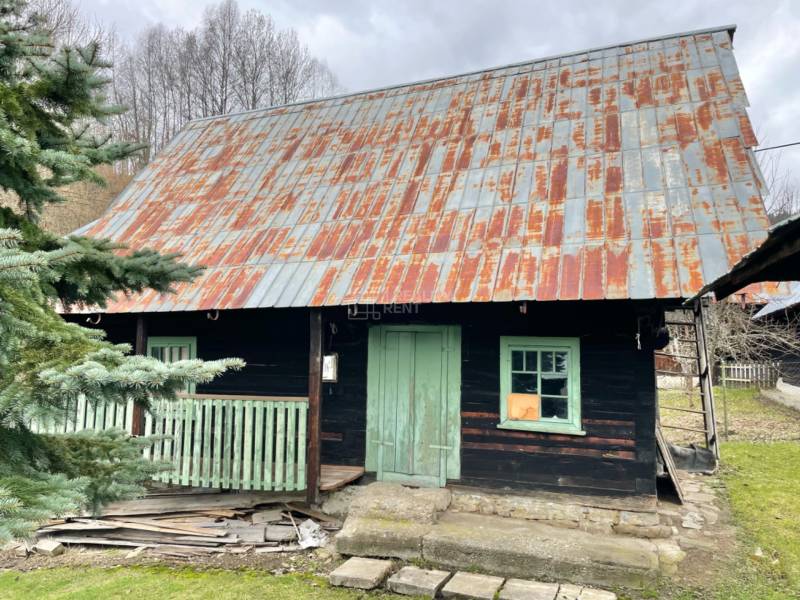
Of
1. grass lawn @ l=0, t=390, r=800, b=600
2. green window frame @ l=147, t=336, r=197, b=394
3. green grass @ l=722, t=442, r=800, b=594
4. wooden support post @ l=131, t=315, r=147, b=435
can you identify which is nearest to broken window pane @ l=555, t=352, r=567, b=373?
grass lawn @ l=0, t=390, r=800, b=600

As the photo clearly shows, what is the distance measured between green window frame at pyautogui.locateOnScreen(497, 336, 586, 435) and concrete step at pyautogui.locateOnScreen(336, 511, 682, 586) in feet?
4.25

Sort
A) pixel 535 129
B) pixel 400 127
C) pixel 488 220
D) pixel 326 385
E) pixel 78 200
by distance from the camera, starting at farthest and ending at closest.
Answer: pixel 78 200
pixel 400 127
pixel 535 129
pixel 326 385
pixel 488 220

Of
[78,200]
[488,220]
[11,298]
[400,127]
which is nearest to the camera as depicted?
[11,298]

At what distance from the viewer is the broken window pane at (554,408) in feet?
25.2

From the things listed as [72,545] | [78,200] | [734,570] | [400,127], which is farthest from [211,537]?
[78,200]

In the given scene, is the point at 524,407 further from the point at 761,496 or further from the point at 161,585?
the point at 161,585

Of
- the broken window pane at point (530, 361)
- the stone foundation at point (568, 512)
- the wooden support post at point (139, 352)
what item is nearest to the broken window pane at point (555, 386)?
the broken window pane at point (530, 361)

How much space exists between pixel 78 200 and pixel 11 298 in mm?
24542

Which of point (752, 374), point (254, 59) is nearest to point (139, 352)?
point (752, 374)

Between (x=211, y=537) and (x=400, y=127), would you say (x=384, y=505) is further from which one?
(x=400, y=127)

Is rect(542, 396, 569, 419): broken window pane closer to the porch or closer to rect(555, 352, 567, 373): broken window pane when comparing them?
rect(555, 352, 567, 373): broken window pane

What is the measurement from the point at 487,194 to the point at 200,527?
6025 mm

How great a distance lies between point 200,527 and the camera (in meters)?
7.53

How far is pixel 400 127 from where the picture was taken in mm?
11258
